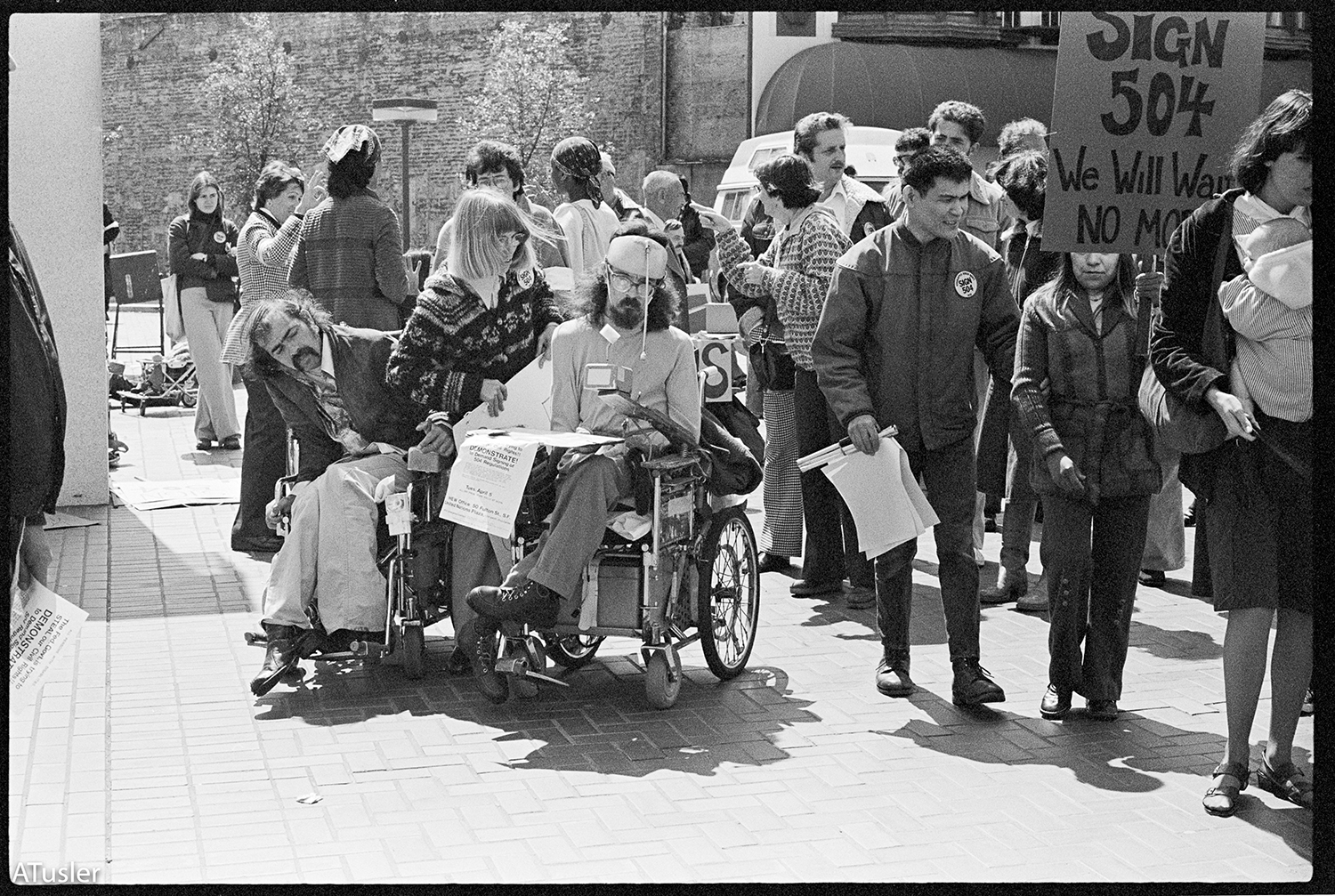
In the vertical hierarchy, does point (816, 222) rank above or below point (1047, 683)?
above

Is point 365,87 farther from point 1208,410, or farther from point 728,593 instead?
point 1208,410

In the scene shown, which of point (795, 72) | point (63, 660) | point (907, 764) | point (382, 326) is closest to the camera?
point (907, 764)

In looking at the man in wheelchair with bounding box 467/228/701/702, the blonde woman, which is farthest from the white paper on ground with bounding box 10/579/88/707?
the blonde woman

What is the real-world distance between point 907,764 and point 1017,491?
2.59m

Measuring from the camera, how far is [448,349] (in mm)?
6363

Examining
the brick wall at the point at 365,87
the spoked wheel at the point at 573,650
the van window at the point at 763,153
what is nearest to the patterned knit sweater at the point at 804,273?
the spoked wheel at the point at 573,650

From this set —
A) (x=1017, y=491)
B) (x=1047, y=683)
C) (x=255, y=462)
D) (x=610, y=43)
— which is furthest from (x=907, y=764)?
(x=610, y=43)

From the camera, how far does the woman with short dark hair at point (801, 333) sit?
7.45m

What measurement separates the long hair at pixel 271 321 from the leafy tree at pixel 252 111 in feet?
85.8

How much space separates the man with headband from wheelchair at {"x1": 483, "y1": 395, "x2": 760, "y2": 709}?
311 centimetres

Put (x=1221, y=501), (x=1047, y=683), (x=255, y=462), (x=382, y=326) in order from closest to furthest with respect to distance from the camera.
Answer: (x=1221, y=501), (x=1047, y=683), (x=382, y=326), (x=255, y=462)

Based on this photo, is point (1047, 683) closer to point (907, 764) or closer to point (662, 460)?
point (907, 764)

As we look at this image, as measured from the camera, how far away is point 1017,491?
7.63 metres

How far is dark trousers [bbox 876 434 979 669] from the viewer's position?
5.92 metres
